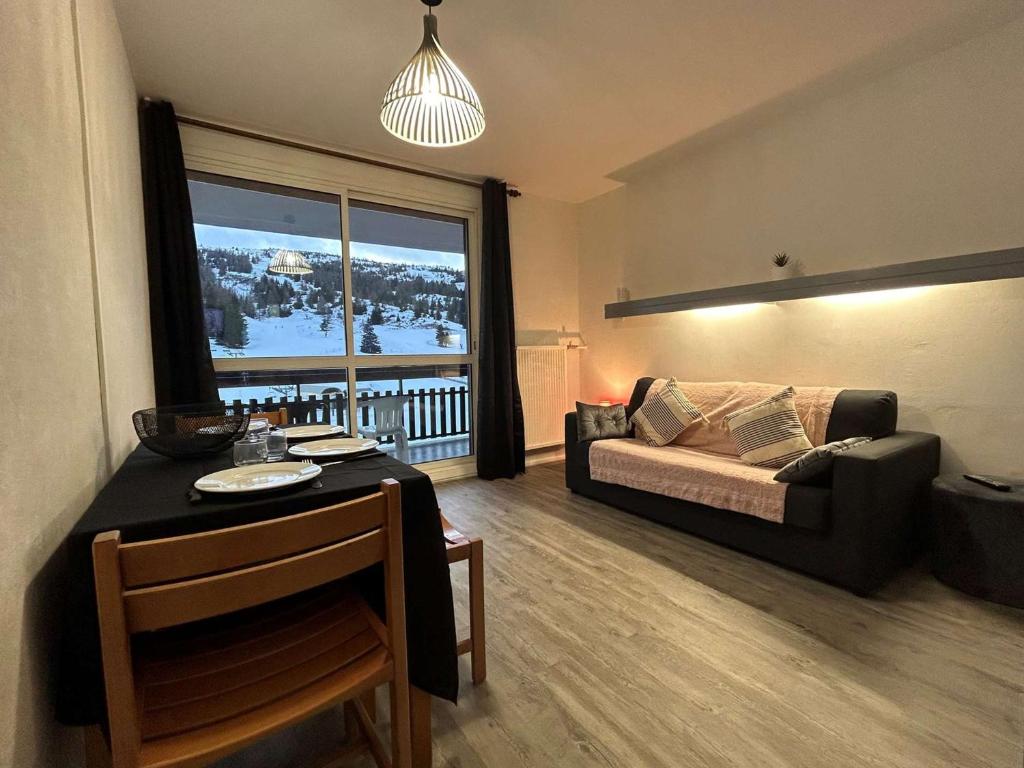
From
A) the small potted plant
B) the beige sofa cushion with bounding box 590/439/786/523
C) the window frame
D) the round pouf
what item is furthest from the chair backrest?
the round pouf

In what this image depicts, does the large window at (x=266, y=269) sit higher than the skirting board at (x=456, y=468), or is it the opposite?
the large window at (x=266, y=269)

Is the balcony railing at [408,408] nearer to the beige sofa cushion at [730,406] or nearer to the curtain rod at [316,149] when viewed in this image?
the curtain rod at [316,149]

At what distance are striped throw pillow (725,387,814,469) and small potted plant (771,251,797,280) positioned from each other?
2.52ft

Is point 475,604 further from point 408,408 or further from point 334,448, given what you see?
point 408,408

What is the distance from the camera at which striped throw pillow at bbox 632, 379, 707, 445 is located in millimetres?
3156

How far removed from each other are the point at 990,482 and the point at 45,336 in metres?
3.29

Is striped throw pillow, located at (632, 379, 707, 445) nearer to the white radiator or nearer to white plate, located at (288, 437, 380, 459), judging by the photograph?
the white radiator

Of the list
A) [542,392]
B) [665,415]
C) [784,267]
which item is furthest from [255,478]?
[542,392]

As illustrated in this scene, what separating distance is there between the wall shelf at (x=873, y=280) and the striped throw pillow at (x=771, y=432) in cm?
63

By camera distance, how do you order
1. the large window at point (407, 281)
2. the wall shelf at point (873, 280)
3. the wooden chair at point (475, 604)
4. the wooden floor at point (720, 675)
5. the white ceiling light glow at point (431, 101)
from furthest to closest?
the large window at point (407, 281) → the wall shelf at point (873, 280) → the white ceiling light glow at point (431, 101) → the wooden chair at point (475, 604) → the wooden floor at point (720, 675)

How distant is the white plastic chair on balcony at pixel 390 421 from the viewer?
382 cm

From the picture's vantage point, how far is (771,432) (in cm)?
259

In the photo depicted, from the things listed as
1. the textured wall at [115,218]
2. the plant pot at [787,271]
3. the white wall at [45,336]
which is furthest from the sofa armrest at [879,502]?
the textured wall at [115,218]

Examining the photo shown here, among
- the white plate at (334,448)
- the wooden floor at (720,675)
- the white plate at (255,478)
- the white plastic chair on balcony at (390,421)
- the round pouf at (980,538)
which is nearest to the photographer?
the white plate at (255,478)
